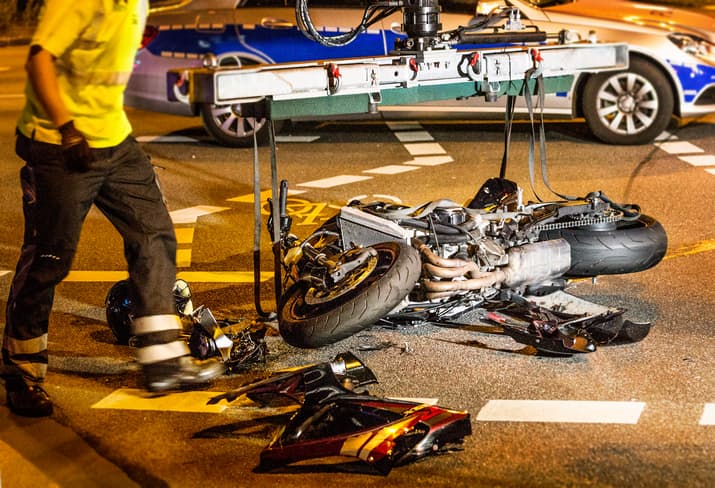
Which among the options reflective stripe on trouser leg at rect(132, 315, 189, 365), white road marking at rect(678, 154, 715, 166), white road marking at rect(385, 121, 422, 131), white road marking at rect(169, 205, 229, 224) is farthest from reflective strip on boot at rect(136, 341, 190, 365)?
white road marking at rect(385, 121, 422, 131)

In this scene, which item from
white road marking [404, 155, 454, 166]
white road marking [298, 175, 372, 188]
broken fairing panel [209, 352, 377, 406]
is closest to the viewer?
broken fairing panel [209, 352, 377, 406]

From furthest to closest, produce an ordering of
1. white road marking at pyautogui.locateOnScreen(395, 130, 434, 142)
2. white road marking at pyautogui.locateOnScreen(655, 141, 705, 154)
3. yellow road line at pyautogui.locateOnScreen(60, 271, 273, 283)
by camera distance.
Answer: white road marking at pyautogui.locateOnScreen(395, 130, 434, 142)
white road marking at pyautogui.locateOnScreen(655, 141, 705, 154)
yellow road line at pyautogui.locateOnScreen(60, 271, 273, 283)

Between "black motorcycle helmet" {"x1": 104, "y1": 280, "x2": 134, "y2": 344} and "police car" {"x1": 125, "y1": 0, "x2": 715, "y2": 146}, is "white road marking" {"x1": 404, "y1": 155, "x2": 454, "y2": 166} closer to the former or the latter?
"police car" {"x1": 125, "y1": 0, "x2": 715, "y2": 146}

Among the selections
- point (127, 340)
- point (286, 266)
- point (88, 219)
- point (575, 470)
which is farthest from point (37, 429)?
point (88, 219)

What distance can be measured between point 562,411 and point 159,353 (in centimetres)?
169

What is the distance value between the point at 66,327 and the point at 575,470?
3110mm

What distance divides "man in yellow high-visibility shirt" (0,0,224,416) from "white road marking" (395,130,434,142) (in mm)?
6851

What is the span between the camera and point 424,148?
11250mm

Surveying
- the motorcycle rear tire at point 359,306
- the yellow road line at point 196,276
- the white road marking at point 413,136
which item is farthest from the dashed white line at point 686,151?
the motorcycle rear tire at point 359,306

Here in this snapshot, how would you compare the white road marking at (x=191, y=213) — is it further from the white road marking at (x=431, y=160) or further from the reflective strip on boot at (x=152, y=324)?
the reflective strip on boot at (x=152, y=324)

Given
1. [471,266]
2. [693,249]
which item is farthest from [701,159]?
[471,266]

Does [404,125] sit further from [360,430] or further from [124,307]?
[360,430]

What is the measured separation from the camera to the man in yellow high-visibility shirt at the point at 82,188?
4.55 meters

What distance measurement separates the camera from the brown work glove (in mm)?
4605
